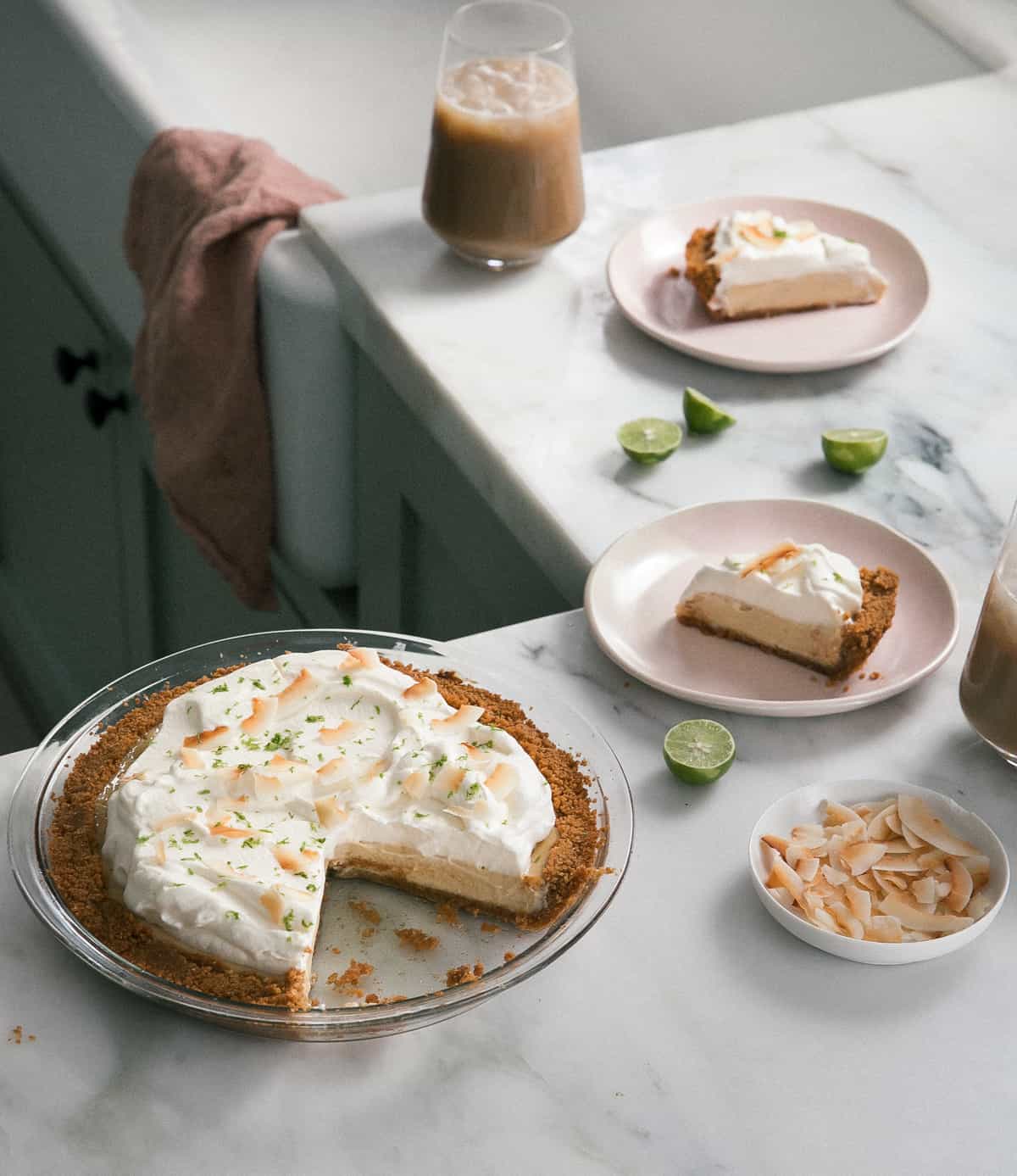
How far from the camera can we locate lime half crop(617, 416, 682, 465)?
141 cm

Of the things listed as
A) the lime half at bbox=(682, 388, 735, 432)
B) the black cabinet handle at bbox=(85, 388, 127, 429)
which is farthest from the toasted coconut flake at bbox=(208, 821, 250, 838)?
the black cabinet handle at bbox=(85, 388, 127, 429)

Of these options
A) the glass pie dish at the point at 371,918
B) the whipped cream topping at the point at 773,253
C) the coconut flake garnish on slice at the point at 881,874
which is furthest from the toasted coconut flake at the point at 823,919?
the whipped cream topping at the point at 773,253

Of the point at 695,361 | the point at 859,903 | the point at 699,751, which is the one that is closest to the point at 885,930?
the point at 859,903

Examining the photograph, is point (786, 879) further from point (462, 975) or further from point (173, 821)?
point (173, 821)

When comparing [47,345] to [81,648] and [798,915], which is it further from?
[798,915]

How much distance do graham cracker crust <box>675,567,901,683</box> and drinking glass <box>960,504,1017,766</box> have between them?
3.2 inches

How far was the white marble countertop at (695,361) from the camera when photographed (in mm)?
1400

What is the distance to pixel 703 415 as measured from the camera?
57.2 inches

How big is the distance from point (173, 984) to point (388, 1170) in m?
0.16

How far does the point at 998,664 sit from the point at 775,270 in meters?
0.66

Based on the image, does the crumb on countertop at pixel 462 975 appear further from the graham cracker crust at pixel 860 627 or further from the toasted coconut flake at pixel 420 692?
the graham cracker crust at pixel 860 627

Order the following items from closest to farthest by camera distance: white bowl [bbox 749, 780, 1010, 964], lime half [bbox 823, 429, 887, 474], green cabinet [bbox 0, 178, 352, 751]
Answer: white bowl [bbox 749, 780, 1010, 964]
lime half [bbox 823, 429, 887, 474]
green cabinet [bbox 0, 178, 352, 751]

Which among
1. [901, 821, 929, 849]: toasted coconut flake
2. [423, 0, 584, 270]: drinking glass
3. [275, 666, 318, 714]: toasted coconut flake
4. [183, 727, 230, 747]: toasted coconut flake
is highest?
[423, 0, 584, 270]: drinking glass

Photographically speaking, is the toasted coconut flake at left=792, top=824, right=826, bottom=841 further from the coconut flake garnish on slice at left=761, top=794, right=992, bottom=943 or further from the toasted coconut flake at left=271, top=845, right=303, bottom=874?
the toasted coconut flake at left=271, top=845, right=303, bottom=874
